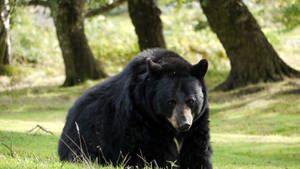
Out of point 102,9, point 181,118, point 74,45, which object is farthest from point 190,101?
point 102,9

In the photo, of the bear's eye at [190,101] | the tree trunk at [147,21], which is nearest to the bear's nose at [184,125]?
the bear's eye at [190,101]

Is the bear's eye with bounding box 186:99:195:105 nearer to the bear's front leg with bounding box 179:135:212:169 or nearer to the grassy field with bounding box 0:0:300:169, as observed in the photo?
the bear's front leg with bounding box 179:135:212:169

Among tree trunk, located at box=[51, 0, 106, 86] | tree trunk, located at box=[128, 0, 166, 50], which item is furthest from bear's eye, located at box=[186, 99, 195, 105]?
tree trunk, located at box=[51, 0, 106, 86]

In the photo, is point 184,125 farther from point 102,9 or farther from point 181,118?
point 102,9

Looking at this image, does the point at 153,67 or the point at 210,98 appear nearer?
the point at 153,67

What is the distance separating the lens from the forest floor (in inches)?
372

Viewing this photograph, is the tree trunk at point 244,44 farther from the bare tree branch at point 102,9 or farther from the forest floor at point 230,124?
the bare tree branch at point 102,9

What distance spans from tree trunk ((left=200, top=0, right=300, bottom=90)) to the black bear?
40.6ft

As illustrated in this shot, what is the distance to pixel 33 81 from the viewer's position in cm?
2700

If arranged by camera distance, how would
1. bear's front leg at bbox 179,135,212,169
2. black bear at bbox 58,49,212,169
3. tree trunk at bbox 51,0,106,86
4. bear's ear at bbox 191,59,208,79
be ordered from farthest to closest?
tree trunk at bbox 51,0,106,86, bear's front leg at bbox 179,135,212,169, bear's ear at bbox 191,59,208,79, black bear at bbox 58,49,212,169

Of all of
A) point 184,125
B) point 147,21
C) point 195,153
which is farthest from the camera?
point 147,21

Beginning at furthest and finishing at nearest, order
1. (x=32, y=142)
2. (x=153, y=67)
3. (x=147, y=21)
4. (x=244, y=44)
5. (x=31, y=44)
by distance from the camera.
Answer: (x=31, y=44) → (x=147, y=21) → (x=244, y=44) → (x=32, y=142) → (x=153, y=67)

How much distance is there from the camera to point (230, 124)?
14.6 metres

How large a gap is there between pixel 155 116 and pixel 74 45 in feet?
58.8
